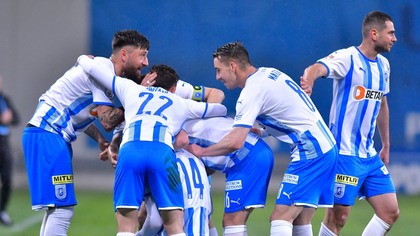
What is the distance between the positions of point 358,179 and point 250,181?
2.95 ft

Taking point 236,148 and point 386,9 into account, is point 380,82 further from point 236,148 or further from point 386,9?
point 386,9

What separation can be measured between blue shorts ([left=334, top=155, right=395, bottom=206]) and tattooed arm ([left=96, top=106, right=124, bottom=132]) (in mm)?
1589

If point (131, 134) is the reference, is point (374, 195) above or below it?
below

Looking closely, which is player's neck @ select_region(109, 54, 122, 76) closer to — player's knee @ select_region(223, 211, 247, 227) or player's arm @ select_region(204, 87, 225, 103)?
player's arm @ select_region(204, 87, 225, 103)

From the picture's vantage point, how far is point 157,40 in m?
11.3

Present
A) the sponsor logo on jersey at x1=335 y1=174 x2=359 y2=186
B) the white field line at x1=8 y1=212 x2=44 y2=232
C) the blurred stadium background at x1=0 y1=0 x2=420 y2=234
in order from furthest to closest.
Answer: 1. the blurred stadium background at x1=0 y1=0 x2=420 y2=234
2. the white field line at x1=8 y1=212 x2=44 y2=232
3. the sponsor logo on jersey at x1=335 y1=174 x2=359 y2=186

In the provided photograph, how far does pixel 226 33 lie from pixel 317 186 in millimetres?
5151

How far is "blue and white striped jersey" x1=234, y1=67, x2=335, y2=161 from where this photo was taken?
628cm

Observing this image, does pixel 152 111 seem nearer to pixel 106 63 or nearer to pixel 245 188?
pixel 106 63

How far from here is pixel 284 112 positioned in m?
6.35

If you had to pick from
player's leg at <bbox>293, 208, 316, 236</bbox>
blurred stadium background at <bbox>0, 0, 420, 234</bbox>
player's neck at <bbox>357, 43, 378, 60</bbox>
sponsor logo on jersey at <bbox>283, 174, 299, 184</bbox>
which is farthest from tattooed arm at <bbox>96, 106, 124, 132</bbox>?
blurred stadium background at <bbox>0, 0, 420, 234</bbox>

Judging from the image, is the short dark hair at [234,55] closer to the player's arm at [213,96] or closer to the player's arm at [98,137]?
the player's arm at [213,96]

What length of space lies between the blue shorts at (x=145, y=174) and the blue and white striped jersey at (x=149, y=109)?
0.22 feet

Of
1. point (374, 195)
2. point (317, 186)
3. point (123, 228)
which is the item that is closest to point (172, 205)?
point (123, 228)
